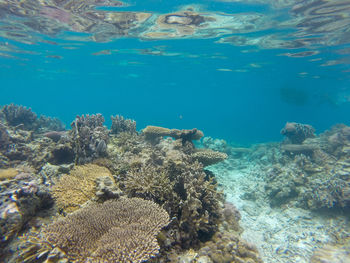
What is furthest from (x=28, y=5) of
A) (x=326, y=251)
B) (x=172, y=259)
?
(x=326, y=251)

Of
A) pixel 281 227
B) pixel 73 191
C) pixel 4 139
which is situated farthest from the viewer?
pixel 281 227

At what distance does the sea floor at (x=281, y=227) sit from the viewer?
7.12 metres

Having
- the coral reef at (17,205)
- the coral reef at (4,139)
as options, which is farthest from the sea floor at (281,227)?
the coral reef at (4,139)

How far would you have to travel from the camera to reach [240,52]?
26.7 metres

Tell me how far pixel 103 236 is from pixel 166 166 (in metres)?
3.37

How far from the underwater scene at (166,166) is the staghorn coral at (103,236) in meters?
0.02

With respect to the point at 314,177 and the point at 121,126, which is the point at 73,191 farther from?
the point at 314,177

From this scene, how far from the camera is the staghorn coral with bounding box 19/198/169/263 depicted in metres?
2.38

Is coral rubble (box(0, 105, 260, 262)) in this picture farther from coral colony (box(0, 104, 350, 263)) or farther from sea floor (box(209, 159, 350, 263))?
sea floor (box(209, 159, 350, 263))

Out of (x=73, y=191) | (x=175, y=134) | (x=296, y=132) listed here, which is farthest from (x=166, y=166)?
(x=296, y=132)

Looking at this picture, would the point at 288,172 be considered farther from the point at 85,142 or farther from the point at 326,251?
the point at 85,142

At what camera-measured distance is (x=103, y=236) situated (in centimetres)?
267

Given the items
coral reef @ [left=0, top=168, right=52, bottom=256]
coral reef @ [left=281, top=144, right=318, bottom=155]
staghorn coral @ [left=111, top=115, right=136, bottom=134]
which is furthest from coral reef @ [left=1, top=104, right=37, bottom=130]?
coral reef @ [left=281, top=144, right=318, bottom=155]

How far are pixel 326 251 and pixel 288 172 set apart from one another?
593cm
